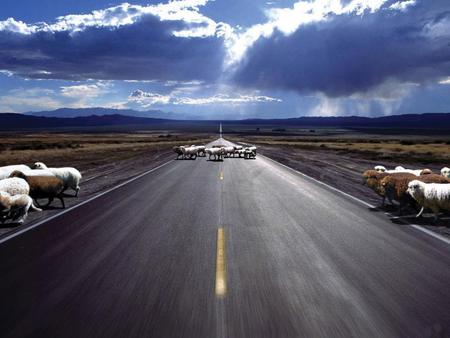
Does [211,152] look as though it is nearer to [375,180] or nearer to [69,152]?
[69,152]

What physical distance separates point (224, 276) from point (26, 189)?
25.5 feet

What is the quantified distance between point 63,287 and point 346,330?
13.2 feet

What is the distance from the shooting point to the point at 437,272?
703cm

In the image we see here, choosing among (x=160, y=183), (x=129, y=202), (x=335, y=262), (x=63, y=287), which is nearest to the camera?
(x=63, y=287)

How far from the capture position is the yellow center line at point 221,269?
6.16m

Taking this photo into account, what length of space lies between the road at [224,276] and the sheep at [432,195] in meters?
1.22

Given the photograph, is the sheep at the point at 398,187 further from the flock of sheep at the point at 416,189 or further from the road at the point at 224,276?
the road at the point at 224,276

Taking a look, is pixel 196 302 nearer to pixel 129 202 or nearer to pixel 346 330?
pixel 346 330

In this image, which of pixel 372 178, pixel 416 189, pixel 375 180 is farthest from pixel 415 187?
pixel 372 178

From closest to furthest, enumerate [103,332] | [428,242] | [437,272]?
1. [103,332]
2. [437,272]
3. [428,242]

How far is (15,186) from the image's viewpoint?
38.9 feet

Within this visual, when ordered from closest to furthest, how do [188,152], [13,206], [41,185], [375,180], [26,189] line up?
[13,206] < [26,189] < [41,185] < [375,180] < [188,152]

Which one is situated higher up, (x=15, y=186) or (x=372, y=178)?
(x=15, y=186)

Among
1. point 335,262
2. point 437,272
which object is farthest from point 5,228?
point 437,272
